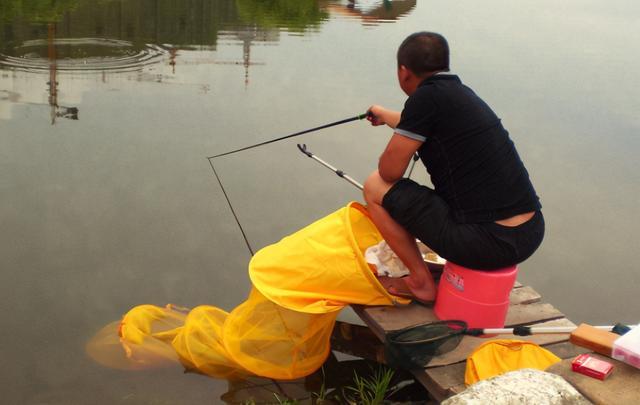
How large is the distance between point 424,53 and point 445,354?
1.32 meters

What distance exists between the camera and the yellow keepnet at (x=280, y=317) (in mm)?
3316

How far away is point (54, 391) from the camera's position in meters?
3.42

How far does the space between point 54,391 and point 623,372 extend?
2.46 meters

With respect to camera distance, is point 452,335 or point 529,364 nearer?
point 529,364

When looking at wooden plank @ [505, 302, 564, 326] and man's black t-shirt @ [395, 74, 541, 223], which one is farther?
wooden plank @ [505, 302, 564, 326]

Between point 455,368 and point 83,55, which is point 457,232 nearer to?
point 455,368

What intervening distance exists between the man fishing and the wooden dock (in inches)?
15.1

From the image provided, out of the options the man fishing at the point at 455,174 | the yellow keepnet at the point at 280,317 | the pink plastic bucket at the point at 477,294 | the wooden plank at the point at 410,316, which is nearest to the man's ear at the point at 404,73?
the man fishing at the point at 455,174

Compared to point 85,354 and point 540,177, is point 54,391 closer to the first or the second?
point 85,354

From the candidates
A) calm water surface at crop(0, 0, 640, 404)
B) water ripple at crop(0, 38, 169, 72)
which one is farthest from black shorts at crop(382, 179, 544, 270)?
water ripple at crop(0, 38, 169, 72)

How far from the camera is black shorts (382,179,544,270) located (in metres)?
3.20

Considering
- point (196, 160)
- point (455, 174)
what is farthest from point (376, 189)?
point (196, 160)

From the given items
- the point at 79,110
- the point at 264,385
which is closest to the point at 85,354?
the point at 264,385

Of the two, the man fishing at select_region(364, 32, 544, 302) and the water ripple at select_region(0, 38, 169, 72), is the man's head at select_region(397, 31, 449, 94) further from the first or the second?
the water ripple at select_region(0, 38, 169, 72)
